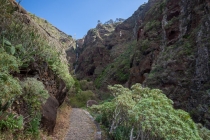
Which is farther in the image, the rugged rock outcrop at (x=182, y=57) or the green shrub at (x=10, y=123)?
the rugged rock outcrop at (x=182, y=57)

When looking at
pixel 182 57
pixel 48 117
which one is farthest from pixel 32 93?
pixel 182 57

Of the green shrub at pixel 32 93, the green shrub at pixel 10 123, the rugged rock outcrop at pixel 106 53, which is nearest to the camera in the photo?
the green shrub at pixel 10 123

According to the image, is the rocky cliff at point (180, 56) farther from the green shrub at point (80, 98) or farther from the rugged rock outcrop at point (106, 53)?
the rugged rock outcrop at point (106, 53)

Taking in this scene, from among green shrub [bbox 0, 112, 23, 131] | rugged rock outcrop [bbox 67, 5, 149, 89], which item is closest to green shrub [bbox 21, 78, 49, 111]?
green shrub [bbox 0, 112, 23, 131]

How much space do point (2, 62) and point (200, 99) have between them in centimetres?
1397

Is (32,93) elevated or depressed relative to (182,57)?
depressed

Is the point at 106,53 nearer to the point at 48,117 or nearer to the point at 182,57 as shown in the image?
the point at 182,57

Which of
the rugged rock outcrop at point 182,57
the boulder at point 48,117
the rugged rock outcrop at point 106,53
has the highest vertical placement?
the rugged rock outcrop at point 106,53

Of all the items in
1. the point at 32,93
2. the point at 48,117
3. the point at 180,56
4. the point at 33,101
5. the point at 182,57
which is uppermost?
the point at 180,56

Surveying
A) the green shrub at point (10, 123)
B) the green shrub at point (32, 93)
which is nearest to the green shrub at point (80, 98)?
the green shrub at point (32, 93)

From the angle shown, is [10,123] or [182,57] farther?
[182,57]

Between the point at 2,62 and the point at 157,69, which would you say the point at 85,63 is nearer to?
the point at 157,69

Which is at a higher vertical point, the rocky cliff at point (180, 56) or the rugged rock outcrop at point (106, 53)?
the rugged rock outcrop at point (106, 53)

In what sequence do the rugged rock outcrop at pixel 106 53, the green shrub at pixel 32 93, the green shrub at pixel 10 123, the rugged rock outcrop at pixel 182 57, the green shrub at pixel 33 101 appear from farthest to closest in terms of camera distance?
1. the rugged rock outcrop at pixel 106 53
2. the rugged rock outcrop at pixel 182 57
3. the green shrub at pixel 32 93
4. the green shrub at pixel 33 101
5. the green shrub at pixel 10 123
